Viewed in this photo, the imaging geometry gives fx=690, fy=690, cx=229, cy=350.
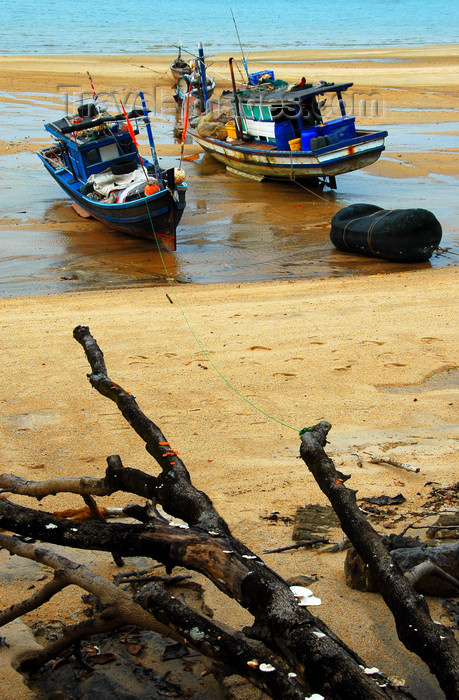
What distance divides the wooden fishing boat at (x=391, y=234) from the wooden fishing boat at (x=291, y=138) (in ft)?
13.9

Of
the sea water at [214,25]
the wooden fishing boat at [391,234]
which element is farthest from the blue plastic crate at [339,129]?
the sea water at [214,25]

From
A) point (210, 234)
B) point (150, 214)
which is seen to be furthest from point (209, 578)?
point (210, 234)

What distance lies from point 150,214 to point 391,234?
4.54 metres

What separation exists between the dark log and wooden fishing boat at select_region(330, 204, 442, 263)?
372 inches

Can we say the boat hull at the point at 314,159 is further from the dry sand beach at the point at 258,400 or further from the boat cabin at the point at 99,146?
the dry sand beach at the point at 258,400

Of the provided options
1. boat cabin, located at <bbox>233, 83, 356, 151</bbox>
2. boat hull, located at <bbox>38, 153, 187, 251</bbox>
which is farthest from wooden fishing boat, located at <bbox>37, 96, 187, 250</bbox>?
boat cabin, located at <bbox>233, 83, 356, 151</bbox>

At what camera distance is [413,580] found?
2688mm

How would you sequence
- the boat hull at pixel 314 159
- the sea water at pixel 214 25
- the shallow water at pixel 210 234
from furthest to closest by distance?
the sea water at pixel 214 25 → the boat hull at pixel 314 159 → the shallow water at pixel 210 234

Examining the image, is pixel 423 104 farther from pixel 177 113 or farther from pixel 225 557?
pixel 225 557

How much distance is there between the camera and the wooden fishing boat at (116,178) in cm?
1313

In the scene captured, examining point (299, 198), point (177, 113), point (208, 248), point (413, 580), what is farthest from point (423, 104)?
point (413, 580)

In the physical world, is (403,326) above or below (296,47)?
below

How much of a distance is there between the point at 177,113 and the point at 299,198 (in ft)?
36.4

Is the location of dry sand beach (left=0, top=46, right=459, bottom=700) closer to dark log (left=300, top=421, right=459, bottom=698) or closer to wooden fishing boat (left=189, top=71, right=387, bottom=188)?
dark log (left=300, top=421, right=459, bottom=698)
